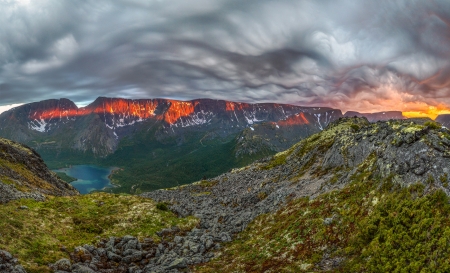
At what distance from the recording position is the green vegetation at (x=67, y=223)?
108 feet

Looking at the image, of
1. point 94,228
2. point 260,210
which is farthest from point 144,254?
point 260,210

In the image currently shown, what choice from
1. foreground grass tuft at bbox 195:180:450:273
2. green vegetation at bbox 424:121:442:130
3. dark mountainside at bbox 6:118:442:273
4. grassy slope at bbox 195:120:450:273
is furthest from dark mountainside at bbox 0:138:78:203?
green vegetation at bbox 424:121:442:130

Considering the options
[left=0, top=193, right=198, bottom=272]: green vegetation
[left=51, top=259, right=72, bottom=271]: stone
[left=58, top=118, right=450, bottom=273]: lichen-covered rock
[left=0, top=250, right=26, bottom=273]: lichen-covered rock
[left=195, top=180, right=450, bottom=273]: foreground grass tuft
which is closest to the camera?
[left=195, top=180, right=450, bottom=273]: foreground grass tuft

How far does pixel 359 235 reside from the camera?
25859mm

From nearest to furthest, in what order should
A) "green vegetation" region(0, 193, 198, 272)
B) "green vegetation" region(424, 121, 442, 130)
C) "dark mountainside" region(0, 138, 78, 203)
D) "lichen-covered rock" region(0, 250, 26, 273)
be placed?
"lichen-covered rock" region(0, 250, 26, 273) → "green vegetation" region(0, 193, 198, 272) → "green vegetation" region(424, 121, 442, 130) → "dark mountainside" region(0, 138, 78, 203)

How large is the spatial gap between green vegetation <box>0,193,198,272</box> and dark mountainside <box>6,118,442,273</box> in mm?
2677

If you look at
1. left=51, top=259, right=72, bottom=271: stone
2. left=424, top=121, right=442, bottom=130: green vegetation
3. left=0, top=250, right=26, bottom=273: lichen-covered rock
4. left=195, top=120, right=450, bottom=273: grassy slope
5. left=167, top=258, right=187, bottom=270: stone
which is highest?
left=424, top=121, right=442, bottom=130: green vegetation

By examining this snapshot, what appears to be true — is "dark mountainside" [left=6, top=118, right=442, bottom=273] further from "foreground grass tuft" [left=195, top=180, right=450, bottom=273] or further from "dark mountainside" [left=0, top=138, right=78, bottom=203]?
"dark mountainside" [left=0, top=138, right=78, bottom=203]

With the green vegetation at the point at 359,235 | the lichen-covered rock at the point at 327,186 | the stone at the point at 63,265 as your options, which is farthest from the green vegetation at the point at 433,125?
the stone at the point at 63,265

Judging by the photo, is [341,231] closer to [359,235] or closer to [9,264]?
[359,235]

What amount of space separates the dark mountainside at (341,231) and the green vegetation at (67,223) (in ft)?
8.78

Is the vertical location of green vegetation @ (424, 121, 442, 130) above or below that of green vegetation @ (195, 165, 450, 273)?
above

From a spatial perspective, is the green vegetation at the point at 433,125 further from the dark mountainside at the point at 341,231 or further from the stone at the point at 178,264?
the stone at the point at 178,264

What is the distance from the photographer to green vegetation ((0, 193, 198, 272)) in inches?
1293
